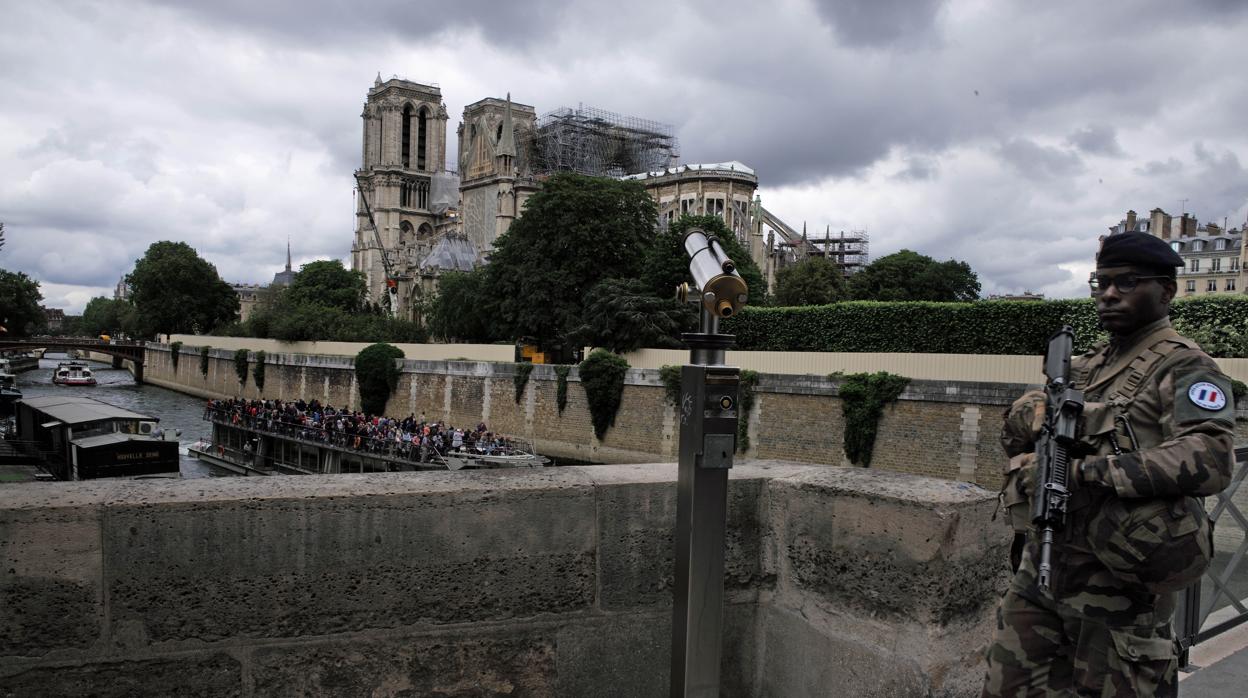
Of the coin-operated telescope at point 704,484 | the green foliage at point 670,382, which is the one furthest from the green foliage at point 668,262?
the coin-operated telescope at point 704,484

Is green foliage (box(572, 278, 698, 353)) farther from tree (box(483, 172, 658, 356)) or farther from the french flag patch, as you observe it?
the french flag patch

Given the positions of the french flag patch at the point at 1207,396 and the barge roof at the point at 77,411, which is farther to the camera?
the barge roof at the point at 77,411

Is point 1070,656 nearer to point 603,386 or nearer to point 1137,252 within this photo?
point 1137,252

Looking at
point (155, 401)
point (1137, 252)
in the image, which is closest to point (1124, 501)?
point (1137, 252)

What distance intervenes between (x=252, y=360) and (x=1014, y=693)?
5598 cm

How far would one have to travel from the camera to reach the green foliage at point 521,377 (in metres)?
34.6

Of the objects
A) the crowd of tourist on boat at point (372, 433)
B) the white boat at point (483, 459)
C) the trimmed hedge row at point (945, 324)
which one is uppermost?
the trimmed hedge row at point (945, 324)

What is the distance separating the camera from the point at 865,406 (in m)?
23.3

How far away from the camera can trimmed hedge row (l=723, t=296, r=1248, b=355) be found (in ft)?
64.6

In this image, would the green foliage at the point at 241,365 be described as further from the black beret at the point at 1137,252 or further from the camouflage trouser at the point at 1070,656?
the black beret at the point at 1137,252

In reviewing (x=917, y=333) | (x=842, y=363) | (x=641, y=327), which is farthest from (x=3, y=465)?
(x=917, y=333)

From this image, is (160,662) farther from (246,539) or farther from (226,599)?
(246,539)

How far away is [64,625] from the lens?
2.63 meters

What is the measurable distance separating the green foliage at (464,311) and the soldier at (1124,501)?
42.8 meters
